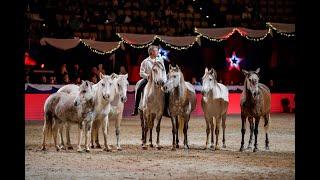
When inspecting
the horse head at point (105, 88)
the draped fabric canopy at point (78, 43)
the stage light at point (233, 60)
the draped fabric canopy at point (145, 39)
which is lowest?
the horse head at point (105, 88)

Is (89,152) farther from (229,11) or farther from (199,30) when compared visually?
(229,11)

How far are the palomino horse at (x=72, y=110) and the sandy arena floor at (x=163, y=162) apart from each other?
0.62 meters

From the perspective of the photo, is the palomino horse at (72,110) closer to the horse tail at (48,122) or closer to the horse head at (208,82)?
Answer: the horse tail at (48,122)

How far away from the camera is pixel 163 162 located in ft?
41.6

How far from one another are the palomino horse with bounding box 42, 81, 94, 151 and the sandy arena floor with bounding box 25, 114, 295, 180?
622 mm

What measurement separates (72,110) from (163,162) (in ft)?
10.4

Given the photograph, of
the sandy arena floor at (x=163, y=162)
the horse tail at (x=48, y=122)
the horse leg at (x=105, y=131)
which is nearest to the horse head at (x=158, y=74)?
the horse leg at (x=105, y=131)

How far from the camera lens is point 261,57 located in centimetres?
3500

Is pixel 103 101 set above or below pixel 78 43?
below

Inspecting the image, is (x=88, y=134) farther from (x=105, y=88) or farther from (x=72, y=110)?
(x=105, y=88)

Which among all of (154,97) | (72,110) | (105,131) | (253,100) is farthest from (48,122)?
(253,100)

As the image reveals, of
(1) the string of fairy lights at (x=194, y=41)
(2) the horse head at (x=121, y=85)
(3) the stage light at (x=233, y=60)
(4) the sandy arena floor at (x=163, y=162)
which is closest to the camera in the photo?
(4) the sandy arena floor at (x=163, y=162)

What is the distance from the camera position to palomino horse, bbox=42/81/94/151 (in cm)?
1460

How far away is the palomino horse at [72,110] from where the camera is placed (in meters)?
14.6
